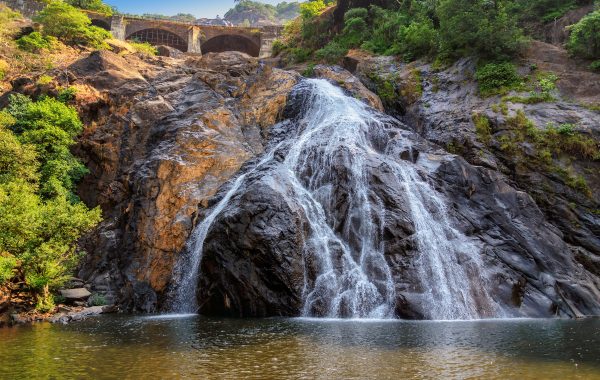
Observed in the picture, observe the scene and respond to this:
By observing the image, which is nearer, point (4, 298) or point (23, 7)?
point (4, 298)

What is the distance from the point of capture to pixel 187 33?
158ft

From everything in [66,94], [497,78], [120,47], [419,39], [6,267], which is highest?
[120,47]

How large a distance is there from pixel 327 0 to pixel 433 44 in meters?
27.0

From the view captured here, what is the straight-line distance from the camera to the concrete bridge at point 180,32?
43281mm

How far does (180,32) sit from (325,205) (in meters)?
43.6

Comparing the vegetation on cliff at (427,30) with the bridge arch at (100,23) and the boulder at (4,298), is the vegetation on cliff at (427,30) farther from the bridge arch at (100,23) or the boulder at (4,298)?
the boulder at (4,298)

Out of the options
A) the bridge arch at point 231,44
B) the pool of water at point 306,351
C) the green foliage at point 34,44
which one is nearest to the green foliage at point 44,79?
the green foliage at point 34,44

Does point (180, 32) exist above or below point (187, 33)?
above

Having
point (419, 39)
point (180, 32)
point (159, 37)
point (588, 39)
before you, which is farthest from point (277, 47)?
point (588, 39)

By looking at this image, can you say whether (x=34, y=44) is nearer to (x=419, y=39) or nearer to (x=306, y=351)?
(x=419, y=39)

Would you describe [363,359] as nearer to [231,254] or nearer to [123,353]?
[123,353]

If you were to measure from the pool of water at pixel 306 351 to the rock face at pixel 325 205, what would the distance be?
242cm

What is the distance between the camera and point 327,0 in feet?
157

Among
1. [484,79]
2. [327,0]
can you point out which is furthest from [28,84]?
[327,0]
